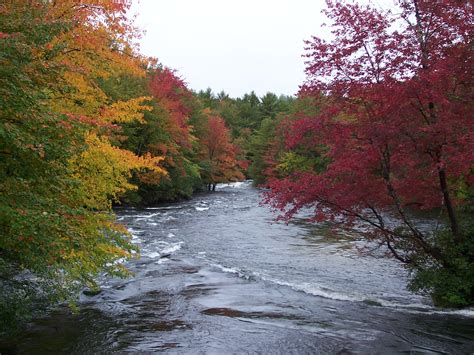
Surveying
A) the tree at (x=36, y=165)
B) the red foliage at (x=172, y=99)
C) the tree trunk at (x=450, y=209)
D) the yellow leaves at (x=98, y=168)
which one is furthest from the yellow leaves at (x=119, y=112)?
the red foliage at (x=172, y=99)

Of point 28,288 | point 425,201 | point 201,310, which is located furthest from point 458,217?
point 28,288

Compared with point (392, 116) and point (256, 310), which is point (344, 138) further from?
point (256, 310)

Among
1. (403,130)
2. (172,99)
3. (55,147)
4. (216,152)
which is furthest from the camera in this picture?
(216,152)

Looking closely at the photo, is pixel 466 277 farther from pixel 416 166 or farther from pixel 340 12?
pixel 340 12

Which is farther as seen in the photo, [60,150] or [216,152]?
[216,152]

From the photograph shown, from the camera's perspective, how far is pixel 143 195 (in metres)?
33.0

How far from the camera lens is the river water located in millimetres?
7340

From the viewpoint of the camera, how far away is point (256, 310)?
934 cm

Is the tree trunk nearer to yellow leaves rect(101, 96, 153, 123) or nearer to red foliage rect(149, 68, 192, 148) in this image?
yellow leaves rect(101, 96, 153, 123)

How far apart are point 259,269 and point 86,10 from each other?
882 centimetres

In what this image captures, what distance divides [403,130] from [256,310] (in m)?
4.89

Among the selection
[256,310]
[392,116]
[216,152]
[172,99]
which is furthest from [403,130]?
[216,152]

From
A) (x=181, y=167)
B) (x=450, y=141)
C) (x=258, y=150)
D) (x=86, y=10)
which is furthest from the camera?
(x=258, y=150)

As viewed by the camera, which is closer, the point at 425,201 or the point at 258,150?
the point at 425,201
